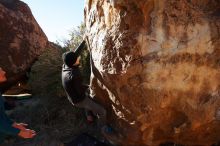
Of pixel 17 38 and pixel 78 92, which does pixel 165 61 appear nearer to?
pixel 78 92

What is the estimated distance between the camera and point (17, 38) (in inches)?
424

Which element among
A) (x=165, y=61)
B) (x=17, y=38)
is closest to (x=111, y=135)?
(x=165, y=61)

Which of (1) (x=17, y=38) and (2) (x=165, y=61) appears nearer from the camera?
(2) (x=165, y=61)

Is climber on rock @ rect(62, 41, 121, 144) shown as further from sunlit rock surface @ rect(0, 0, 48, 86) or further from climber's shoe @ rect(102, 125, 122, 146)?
sunlit rock surface @ rect(0, 0, 48, 86)

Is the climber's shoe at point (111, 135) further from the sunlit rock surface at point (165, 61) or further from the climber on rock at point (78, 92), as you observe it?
the sunlit rock surface at point (165, 61)

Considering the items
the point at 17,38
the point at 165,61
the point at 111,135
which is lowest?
the point at 111,135

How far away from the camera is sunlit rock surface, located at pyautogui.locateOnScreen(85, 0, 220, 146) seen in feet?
19.0

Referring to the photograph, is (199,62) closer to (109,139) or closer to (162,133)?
(162,133)

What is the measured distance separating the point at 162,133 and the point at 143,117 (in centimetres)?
47

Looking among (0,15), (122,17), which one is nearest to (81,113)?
(122,17)

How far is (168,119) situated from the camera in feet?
20.1

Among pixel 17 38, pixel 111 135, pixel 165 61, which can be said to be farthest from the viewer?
pixel 17 38

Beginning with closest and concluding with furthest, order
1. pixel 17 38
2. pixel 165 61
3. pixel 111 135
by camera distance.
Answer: pixel 165 61 → pixel 111 135 → pixel 17 38

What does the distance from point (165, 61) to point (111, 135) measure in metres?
1.63
